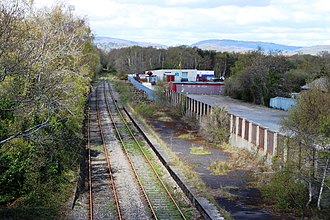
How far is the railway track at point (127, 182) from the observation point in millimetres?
15047

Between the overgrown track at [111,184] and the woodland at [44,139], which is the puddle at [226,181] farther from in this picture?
the overgrown track at [111,184]

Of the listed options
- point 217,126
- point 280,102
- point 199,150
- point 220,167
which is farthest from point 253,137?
point 280,102

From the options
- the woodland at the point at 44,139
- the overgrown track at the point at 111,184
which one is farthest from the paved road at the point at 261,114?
the woodland at the point at 44,139

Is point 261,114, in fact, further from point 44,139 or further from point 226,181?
point 44,139

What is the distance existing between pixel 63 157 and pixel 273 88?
129 ft

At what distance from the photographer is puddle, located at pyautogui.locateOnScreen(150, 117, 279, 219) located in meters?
14.7

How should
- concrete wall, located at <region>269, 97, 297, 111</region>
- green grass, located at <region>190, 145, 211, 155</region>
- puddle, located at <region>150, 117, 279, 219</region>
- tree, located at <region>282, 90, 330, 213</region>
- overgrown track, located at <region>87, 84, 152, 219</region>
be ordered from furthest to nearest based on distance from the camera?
concrete wall, located at <region>269, 97, 297, 111</region>, green grass, located at <region>190, 145, 211, 155</region>, overgrown track, located at <region>87, 84, 152, 219</region>, puddle, located at <region>150, 117, 279, 219</region>, tree, located at <region>282, 90, 330, 213</region>

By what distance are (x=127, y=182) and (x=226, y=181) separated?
12.6 ft

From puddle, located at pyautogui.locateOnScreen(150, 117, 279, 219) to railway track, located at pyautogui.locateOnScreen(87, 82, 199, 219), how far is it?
134 centimetres

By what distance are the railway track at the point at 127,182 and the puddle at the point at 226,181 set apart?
1.34 m

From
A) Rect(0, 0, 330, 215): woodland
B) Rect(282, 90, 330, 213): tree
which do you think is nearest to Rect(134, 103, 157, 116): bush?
Rect(0, 0, 330, 215): woodland

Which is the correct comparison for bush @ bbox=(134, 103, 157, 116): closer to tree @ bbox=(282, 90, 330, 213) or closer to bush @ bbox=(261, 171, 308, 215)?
tree @ bbox=(282, 90, 330, 213)

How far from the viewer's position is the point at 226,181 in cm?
1858

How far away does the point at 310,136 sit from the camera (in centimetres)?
1455
